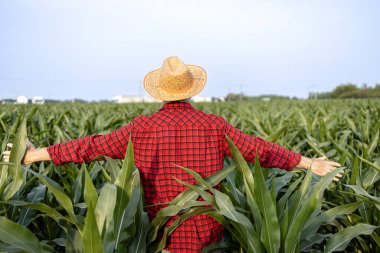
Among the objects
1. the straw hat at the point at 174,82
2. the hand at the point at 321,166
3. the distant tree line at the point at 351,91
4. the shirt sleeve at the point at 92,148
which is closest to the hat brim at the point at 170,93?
the straw hat at the point at 174,82

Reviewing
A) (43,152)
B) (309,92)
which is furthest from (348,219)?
(309,92)

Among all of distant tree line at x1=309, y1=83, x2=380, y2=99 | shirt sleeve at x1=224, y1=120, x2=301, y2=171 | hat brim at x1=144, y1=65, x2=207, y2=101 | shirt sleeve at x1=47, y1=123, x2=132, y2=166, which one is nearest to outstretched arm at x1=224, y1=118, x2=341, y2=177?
shirt sleeve at x1=224, y1=120, x2=301, y2=171

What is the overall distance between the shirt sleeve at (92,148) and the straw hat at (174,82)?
23 centimetres

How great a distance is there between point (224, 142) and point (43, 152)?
0.90 metres

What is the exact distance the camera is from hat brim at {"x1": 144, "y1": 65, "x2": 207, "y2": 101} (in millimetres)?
1981

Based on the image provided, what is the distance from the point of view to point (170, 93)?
1.99 m

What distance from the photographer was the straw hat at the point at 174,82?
1978mm

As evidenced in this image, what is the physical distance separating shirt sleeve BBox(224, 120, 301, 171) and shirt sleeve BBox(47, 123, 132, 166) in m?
0.50

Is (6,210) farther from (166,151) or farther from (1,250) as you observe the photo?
(166,151)

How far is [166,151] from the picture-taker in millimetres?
1923

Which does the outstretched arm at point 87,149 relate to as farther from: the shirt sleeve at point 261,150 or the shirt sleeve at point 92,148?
the shirt sleeve at point 261,150

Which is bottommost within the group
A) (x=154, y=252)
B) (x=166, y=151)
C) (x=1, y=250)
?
(x=154, y=252)

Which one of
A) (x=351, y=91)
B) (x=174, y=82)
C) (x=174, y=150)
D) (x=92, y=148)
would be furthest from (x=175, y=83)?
(x=351, y=91)

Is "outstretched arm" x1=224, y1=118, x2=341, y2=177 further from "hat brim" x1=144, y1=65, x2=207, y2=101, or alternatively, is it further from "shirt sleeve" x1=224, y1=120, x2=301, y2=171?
"hat brim" x1=144, y1=65, x2=207, y2=101
